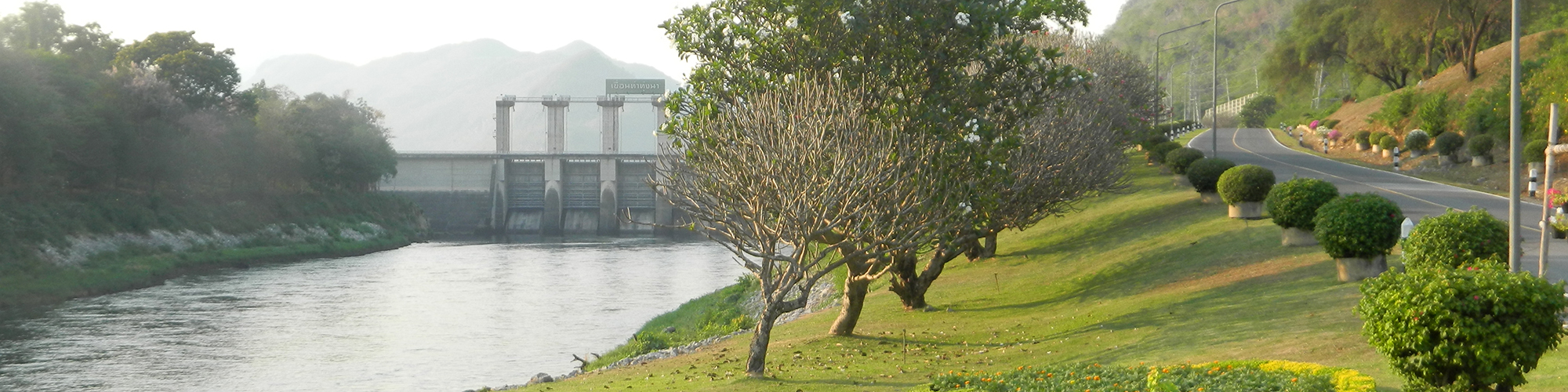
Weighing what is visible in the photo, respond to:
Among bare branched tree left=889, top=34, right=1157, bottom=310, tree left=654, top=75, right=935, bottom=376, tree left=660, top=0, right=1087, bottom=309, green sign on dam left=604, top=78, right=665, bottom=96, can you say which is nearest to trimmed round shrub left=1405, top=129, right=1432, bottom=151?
bare branched tree left=889, top=34, right=1157, bottom=310

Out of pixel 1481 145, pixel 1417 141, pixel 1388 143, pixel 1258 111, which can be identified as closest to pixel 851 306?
pixel 1481 145

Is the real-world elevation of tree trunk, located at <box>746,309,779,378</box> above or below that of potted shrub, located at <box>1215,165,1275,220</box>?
below

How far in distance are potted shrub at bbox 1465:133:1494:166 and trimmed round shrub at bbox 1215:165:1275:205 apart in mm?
20112

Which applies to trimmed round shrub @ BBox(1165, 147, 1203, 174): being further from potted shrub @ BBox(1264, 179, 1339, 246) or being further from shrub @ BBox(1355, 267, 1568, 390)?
shrub @ BBox(1355, 267, 1568, 390)

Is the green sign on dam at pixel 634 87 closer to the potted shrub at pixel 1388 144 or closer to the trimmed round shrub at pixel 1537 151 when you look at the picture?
the potted shrub at pixel 1388 144

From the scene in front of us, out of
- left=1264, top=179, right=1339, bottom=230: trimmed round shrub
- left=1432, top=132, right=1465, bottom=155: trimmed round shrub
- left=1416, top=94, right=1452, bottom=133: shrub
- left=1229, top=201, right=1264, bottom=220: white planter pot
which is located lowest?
left=1229, top=201, right=1264, bottom=220: white planter pot

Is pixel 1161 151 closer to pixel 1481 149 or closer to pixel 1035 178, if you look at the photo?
pixel 1481 149

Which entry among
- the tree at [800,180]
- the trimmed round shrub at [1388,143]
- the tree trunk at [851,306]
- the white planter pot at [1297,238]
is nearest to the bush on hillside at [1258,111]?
the trimmed round shrub at [1388,143]

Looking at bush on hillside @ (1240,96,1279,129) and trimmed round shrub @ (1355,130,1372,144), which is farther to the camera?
bush on hillside @ (1240,96,1279,129)

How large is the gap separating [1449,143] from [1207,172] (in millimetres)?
18024

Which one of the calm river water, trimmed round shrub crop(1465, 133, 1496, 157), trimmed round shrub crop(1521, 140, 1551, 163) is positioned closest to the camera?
the calm river water

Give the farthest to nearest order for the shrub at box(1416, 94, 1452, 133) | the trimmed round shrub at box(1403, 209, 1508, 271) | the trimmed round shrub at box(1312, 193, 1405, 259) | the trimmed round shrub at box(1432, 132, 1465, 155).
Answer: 1. the shrub at box(1416, 94, 1452, 133)
2. the trimmed round shrub at box(1432, 132, 1465, 155)
3. the trimmed round shrub at box(1312, 193, 1405, 259)
4. the trimmed round shrub at box(1403, 209, 1508, 271)

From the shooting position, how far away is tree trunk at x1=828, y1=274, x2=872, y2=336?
79.8 feet

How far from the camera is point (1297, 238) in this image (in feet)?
90.1
